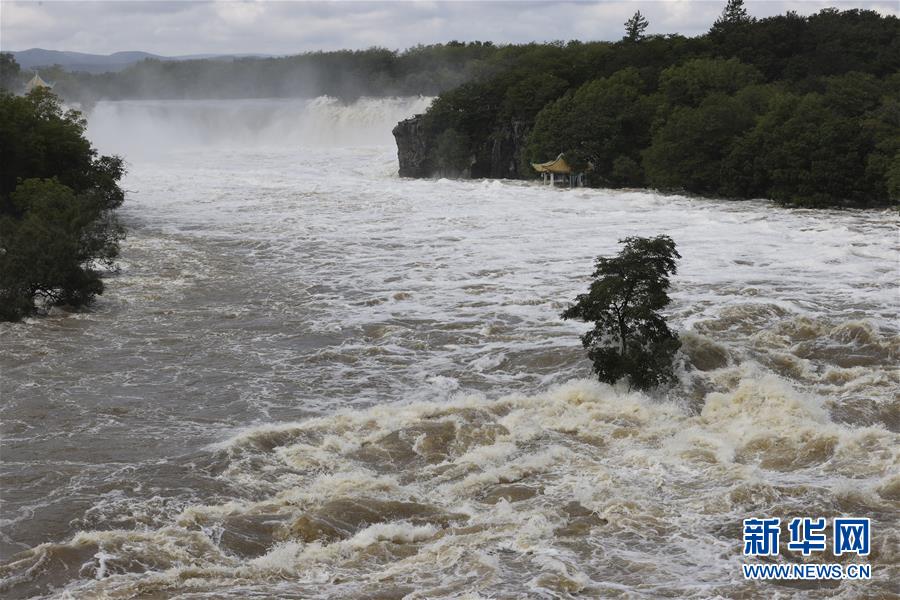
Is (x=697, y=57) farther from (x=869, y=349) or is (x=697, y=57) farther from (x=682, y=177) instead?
(x=869, y=349)

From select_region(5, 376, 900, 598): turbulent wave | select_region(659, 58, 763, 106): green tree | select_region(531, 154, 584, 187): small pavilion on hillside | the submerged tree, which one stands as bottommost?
select_region(5, 376, 900, 598): turbulent wave

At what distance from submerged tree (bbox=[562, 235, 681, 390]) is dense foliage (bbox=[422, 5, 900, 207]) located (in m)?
22.0

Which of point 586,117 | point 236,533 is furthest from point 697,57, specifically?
point 236,533

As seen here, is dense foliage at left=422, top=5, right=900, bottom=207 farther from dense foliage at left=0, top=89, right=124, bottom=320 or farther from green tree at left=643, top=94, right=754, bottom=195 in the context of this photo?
dense foliage at left=0, top=89, right=124, bottom=320

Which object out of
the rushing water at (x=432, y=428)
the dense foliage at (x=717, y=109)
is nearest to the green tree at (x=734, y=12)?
the dense foliage at (x=717, y=109)

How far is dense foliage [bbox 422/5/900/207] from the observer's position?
127 feet

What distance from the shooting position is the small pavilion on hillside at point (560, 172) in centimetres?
4834

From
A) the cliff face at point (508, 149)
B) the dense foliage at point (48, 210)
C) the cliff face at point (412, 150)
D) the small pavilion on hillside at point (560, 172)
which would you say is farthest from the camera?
the cliff face at point (412, 150)

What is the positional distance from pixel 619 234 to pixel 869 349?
48.1ft

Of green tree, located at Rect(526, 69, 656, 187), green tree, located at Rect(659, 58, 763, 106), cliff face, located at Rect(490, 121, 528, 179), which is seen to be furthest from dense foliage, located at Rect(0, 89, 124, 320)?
green tree, located at Rect(659, 58, 763, 106)

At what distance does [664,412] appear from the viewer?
14914mm

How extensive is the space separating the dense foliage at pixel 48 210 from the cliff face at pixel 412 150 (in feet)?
74.2

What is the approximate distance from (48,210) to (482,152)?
114ft

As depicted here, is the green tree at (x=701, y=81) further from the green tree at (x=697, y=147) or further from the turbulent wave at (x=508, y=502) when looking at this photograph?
the turbulent wave at (x=508, y=502)
